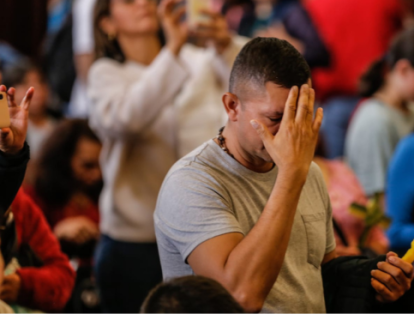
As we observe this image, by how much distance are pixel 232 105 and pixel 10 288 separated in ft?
2.31

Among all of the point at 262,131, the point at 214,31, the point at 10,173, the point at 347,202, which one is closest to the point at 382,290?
the point at 262,131

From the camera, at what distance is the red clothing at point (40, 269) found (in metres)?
1.69

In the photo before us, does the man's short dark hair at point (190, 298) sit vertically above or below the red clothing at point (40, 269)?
above

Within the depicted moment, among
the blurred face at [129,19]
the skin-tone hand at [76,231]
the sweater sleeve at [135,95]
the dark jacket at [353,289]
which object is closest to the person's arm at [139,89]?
the sweater sleeve at [135,95]

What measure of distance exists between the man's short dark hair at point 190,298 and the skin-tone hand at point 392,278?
475 mm

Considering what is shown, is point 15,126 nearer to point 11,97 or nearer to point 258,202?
point 11,97

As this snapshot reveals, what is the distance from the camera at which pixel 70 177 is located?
279cm

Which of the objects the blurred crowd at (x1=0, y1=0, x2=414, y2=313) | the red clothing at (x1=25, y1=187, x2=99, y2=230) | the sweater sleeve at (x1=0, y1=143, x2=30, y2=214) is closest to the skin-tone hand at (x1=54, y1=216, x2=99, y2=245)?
the blurred crowd at (x1=0, y1=0, x2=414, y2=313)

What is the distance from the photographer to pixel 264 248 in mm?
1272

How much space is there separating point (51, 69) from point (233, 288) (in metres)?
3.23

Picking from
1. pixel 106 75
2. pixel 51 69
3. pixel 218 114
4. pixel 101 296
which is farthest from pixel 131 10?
pixel 51 69

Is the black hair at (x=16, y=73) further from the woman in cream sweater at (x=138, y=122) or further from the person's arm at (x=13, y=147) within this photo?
the person's arm at (x=13, y=147)

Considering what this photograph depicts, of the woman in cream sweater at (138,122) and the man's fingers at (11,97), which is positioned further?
the woman in cream sweater at (138,122)

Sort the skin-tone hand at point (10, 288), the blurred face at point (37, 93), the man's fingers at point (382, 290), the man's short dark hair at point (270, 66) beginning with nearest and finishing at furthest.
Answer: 1. the man's short dark hair at point (270, 66)
2. the man's fingers at point (382, 290)
3. the skin-tone hand at point (10, 288)
4. the blurred face at point (37, 93)
